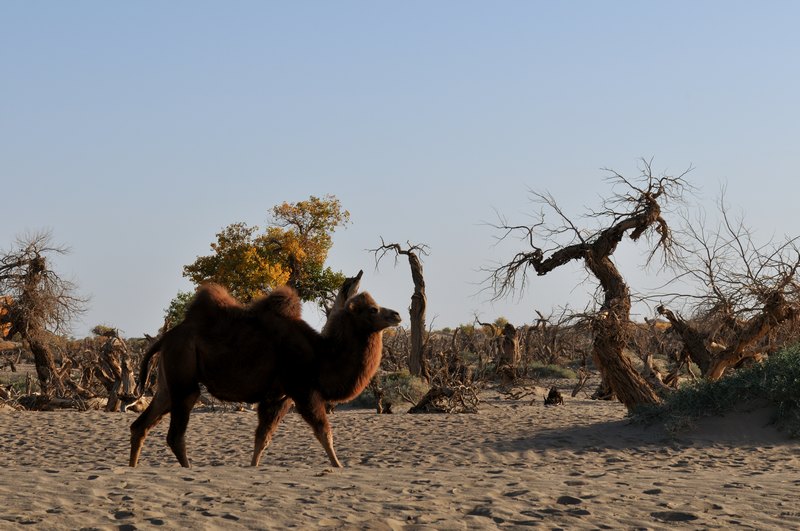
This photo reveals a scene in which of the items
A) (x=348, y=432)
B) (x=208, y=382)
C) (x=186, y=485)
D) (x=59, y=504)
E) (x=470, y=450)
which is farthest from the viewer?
(x=348, y=432)

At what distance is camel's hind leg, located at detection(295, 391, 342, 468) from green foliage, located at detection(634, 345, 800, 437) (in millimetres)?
6402

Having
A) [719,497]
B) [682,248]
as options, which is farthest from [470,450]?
[682,248]

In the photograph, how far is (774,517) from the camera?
788 centimetres

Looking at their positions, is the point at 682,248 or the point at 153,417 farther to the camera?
the point at 682,248

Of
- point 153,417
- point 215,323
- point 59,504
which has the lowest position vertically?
point 59,504

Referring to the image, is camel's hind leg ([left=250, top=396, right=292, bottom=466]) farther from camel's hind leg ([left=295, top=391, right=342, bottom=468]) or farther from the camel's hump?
the camel's hump

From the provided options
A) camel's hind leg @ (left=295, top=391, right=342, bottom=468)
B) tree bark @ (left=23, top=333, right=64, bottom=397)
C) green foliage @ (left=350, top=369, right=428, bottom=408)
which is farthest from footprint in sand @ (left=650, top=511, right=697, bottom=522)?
tree bark @ (left=23, top=333, right=64, bottom=397)

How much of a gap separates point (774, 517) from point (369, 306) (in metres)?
5.17

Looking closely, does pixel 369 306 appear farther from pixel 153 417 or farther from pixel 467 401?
pixel 467 401

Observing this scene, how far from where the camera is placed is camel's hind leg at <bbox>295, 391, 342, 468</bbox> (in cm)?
1087

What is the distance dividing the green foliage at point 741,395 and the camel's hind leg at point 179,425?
7692mm

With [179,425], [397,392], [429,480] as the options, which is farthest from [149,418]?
[397,392]

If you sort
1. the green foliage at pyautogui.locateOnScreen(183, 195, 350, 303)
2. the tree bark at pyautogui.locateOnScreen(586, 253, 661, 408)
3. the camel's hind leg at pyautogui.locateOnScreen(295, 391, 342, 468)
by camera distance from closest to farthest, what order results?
the camel's hind leg at pyautogui.locateOnScreen(295, 391, 342, 468)
the tree bark at pyautogui.locateOnScreen(586, 253, 661, 408)
the green foliage at pyautogui.locateOnScreen(183, 195, 350, 303)

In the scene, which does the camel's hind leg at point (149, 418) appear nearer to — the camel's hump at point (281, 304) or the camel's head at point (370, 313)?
the camel's hump at point (281, 304)
